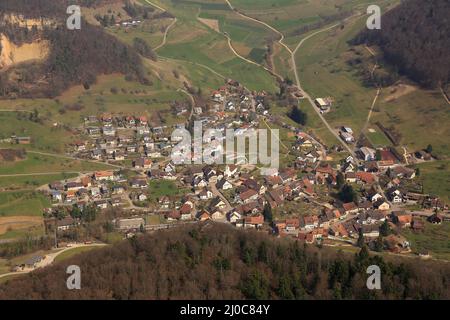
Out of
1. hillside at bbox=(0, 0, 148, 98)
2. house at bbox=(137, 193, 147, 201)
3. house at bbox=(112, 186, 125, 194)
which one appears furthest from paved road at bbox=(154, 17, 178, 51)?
house at bbox=(137, 193, 147, 201)

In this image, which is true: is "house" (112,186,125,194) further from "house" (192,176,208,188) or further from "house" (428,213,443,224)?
"house" (428,213,443,224)

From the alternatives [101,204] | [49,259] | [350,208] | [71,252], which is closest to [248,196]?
[350,208]

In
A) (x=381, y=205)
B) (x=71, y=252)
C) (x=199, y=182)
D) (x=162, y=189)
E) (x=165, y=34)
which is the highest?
(x=165, y=34)

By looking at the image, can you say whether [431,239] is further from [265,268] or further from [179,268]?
[179,268]

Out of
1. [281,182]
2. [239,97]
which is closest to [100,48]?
[239,97]

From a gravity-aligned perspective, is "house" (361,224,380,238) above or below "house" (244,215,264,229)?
below

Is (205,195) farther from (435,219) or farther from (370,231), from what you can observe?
(435,219)
